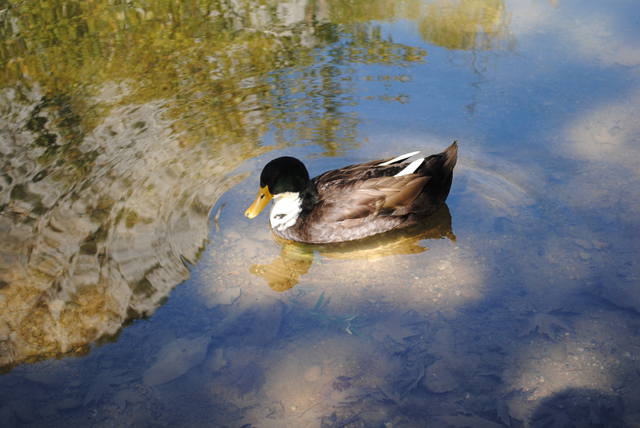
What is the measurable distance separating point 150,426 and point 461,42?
620 centimetres

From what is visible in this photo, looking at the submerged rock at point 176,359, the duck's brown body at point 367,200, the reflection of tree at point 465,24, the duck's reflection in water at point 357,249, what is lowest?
the duck's reflection in water at point 357,249

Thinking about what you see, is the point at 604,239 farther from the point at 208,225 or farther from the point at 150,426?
the point at 150,426

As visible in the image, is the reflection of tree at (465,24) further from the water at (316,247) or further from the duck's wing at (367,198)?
the duck's wing at (367,198)

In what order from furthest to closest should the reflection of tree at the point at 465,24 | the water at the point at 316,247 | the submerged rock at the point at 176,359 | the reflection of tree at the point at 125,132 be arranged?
1. the reflection of tree at the point at 465,24
2. the reflection of tree at the point at 125,132
3. the submerged rock at the point at 176,359
4. the water at the point at 316,247

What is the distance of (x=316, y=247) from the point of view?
498 centimetres

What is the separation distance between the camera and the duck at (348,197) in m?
4.86

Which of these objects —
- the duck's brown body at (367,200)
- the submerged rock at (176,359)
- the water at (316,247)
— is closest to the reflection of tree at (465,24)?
the water at (316,247)

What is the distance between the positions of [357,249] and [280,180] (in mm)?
841

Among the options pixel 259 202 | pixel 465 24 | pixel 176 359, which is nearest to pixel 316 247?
pixel 259 202

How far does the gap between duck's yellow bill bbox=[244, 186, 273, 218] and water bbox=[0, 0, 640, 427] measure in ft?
0.84

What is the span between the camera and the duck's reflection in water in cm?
468

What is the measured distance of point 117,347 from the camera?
3963 millimetres

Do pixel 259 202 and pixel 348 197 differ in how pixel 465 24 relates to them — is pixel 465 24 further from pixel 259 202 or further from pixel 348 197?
pixel 259 202

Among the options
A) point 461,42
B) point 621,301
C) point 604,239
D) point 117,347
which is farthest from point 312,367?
point 461,42
